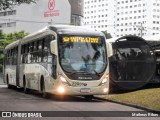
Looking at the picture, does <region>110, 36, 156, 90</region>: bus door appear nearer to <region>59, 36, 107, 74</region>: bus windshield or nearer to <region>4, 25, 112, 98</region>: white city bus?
<region>4, 25, 112, 98</region>: white city bus

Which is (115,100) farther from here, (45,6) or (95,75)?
(45,6)

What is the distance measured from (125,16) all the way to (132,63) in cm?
9963

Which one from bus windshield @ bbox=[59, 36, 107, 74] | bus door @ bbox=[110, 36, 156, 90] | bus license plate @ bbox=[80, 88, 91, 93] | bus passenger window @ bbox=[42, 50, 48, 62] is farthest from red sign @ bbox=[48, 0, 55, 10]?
bus license plate @ bbox=[80, 88, 91, 93]

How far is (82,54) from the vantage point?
20.7 meters

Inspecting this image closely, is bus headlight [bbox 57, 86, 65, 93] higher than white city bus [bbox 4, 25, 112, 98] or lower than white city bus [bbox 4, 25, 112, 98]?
lower

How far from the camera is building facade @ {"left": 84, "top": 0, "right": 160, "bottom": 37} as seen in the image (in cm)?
11069

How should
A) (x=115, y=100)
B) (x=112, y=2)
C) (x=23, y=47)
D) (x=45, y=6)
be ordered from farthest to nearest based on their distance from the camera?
(x=112, y=2)
(x=45, y=6)
(x=23, y=47)
(x=115, y=100)

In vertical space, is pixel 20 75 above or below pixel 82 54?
below

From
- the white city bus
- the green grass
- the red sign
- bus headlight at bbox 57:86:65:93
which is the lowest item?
the green grass

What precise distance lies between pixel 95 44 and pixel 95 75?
5.09ft

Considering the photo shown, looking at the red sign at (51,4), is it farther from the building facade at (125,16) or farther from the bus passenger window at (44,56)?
the bus passenger window at (44,56)

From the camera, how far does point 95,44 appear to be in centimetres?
2122

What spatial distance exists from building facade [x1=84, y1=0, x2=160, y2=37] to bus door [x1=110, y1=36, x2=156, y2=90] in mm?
84349

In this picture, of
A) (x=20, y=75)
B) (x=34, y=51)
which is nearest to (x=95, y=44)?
(x=34, y=51)
